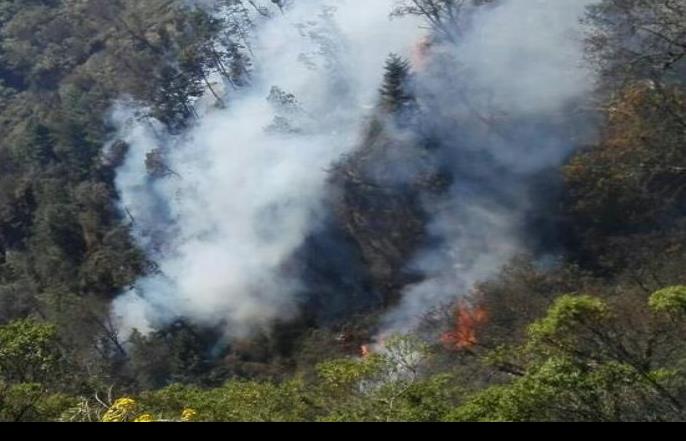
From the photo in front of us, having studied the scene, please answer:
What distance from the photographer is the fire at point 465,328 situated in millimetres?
18703

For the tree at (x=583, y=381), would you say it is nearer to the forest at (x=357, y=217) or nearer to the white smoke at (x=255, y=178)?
the forest at (x=357, y=217)

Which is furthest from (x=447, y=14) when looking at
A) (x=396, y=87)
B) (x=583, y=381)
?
(x=583, y=381)

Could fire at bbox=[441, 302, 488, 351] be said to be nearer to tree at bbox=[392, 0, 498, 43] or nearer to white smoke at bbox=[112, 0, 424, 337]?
white smoke at bbox=[112, 0, 424, 337]

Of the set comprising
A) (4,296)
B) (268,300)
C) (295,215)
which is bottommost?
(4,296)

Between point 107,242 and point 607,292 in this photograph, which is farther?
point 107,242

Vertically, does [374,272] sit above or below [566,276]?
below

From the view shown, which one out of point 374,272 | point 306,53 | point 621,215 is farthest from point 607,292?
point 306,53

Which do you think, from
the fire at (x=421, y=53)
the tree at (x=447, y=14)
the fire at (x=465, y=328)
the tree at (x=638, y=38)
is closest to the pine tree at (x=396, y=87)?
the fire at (x=421, y=53)

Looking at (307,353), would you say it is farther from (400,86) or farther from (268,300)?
(400,86)

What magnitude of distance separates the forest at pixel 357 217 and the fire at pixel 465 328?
0.32 feet

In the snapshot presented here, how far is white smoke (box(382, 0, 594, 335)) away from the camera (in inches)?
910

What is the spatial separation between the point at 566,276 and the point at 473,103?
8422mm

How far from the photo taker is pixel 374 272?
26.0 m

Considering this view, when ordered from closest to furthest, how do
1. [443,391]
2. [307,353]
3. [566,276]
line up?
[443,391]
[566,276]
[307,353]
